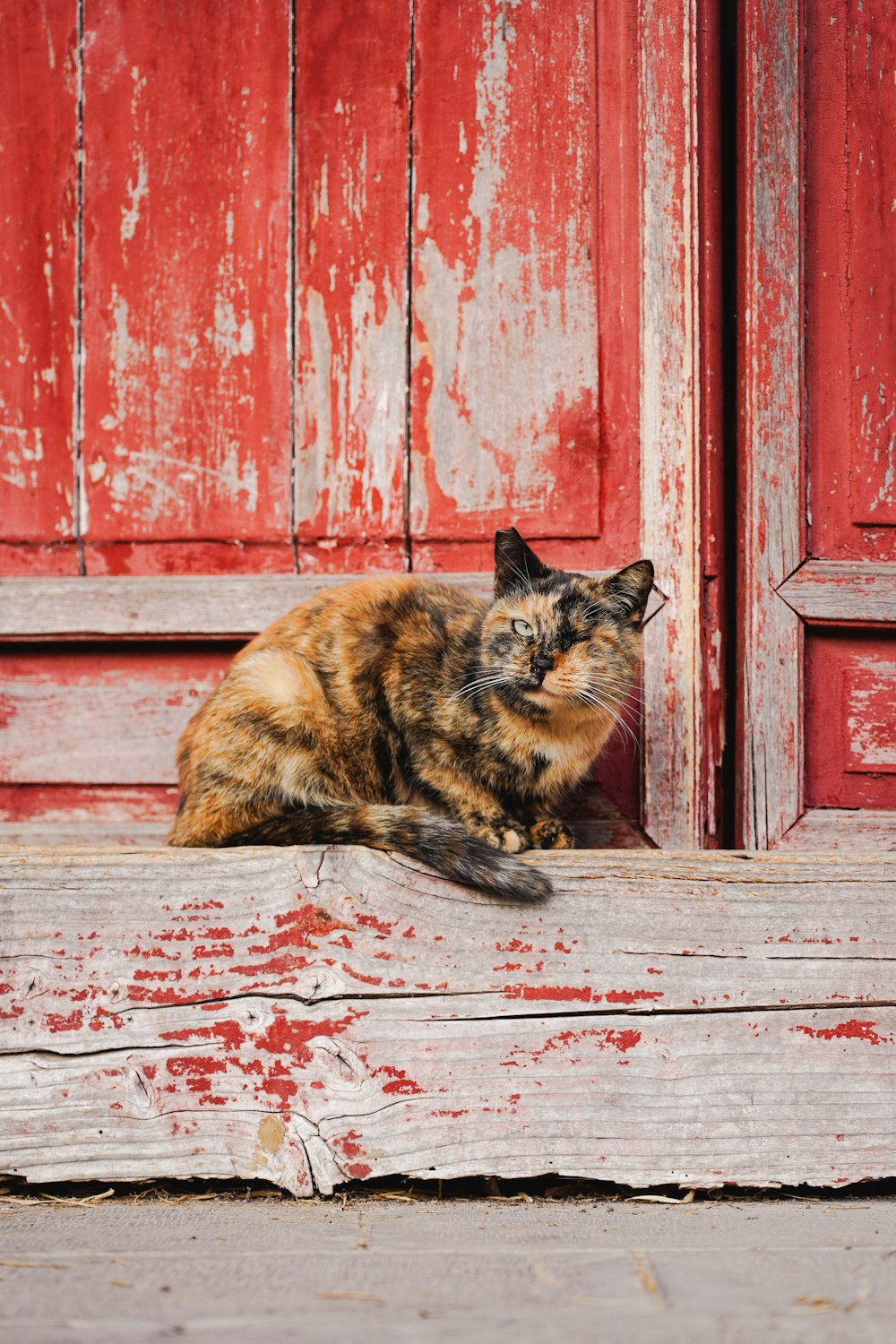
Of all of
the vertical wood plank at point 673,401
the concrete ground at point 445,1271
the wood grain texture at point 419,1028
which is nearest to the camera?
the concrete ground at point 445,1271

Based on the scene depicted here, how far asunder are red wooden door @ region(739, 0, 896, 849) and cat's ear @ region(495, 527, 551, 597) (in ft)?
1.95

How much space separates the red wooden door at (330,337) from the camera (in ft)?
7.83

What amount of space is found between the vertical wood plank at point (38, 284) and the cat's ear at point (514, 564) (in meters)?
1.17

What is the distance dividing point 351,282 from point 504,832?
1463mm

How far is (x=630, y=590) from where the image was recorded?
2.14 meters

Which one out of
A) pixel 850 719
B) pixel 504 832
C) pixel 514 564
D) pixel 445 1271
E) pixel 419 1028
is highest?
pixel 514 564

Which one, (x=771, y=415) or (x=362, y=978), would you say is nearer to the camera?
(x=362, y=978)

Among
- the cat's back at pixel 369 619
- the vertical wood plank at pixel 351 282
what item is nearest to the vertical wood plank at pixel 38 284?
the vertical wood plank at pixel 351 282

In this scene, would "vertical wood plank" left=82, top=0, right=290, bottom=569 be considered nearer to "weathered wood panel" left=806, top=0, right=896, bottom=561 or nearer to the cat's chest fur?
the cat's chest fur

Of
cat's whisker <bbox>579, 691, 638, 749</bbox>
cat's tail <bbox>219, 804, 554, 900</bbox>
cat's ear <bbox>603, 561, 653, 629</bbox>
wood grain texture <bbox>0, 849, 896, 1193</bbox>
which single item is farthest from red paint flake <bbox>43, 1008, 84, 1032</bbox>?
cat's ear <bbox>603, 561, 653, 629</bbox>

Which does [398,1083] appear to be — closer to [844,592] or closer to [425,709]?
[425,709]

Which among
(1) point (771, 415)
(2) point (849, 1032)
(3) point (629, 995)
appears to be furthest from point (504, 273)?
(2) point (849, 1032)

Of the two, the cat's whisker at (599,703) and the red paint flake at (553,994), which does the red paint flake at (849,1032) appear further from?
the cat's whisker at (599,703)

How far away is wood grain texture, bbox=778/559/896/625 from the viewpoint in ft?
7.79
